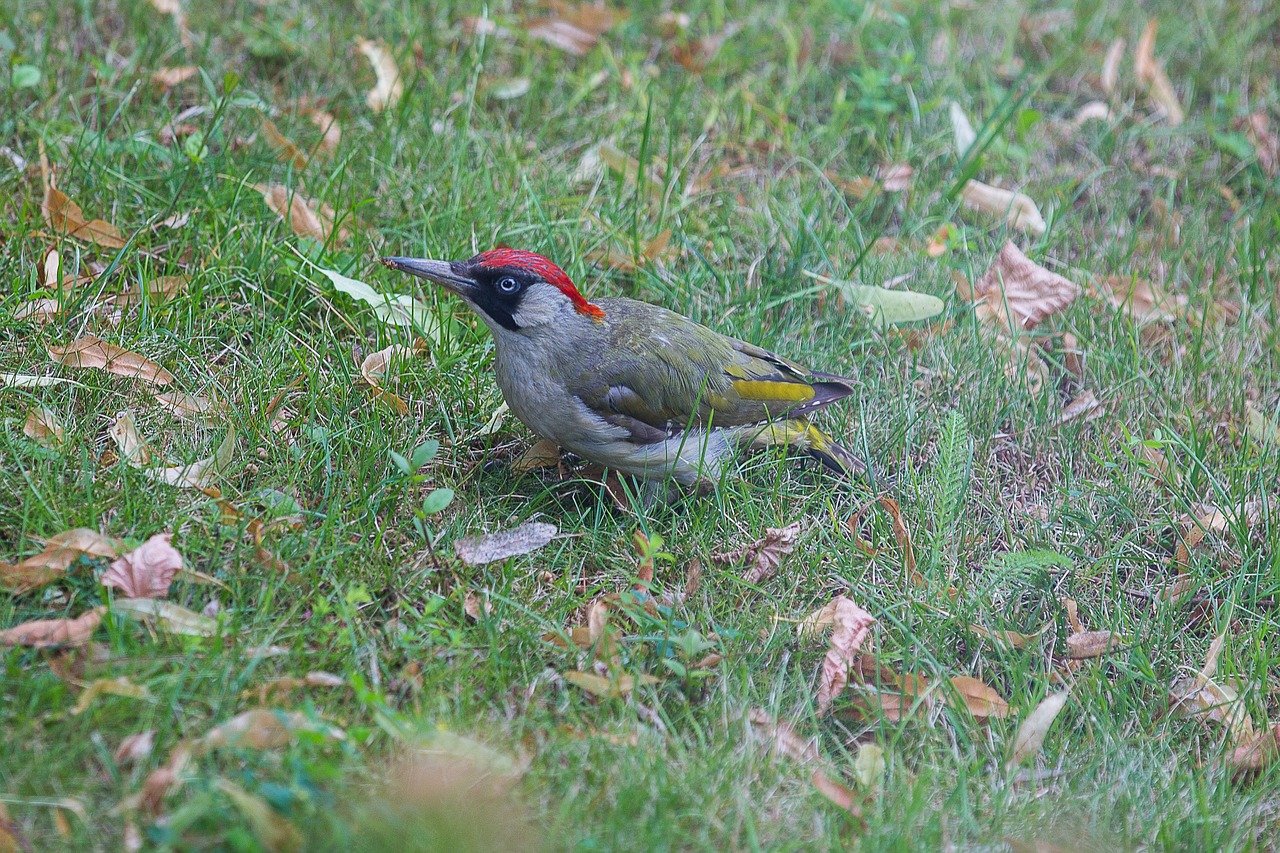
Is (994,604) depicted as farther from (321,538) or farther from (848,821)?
(321,538)

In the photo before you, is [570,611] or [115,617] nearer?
[115,617]

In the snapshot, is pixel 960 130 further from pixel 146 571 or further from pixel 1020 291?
pixel 146 571

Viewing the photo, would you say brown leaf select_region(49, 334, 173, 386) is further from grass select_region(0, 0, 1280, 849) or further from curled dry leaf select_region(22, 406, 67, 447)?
curled dry leaf select_region(22, 406, 67, 447)

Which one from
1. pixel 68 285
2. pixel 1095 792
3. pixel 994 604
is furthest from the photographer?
pixel 68 285

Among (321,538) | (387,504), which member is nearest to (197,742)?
(321,538)

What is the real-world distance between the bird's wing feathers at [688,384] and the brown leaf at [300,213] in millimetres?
1320

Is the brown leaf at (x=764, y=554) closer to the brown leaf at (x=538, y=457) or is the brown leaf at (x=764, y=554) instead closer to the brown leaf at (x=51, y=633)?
the brown leaf at (x=538, y=457)

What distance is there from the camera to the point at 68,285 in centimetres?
446

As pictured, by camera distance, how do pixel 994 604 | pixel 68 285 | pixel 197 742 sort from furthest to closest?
pixel 68 285 → pixel 994 604 → pixel 197 742

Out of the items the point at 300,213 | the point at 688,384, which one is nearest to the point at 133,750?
the point at 688,384

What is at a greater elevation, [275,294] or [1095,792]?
[275,294]

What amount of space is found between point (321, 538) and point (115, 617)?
0.64 m

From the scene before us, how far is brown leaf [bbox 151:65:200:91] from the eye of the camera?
214 inches

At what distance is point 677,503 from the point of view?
4.47 metres
